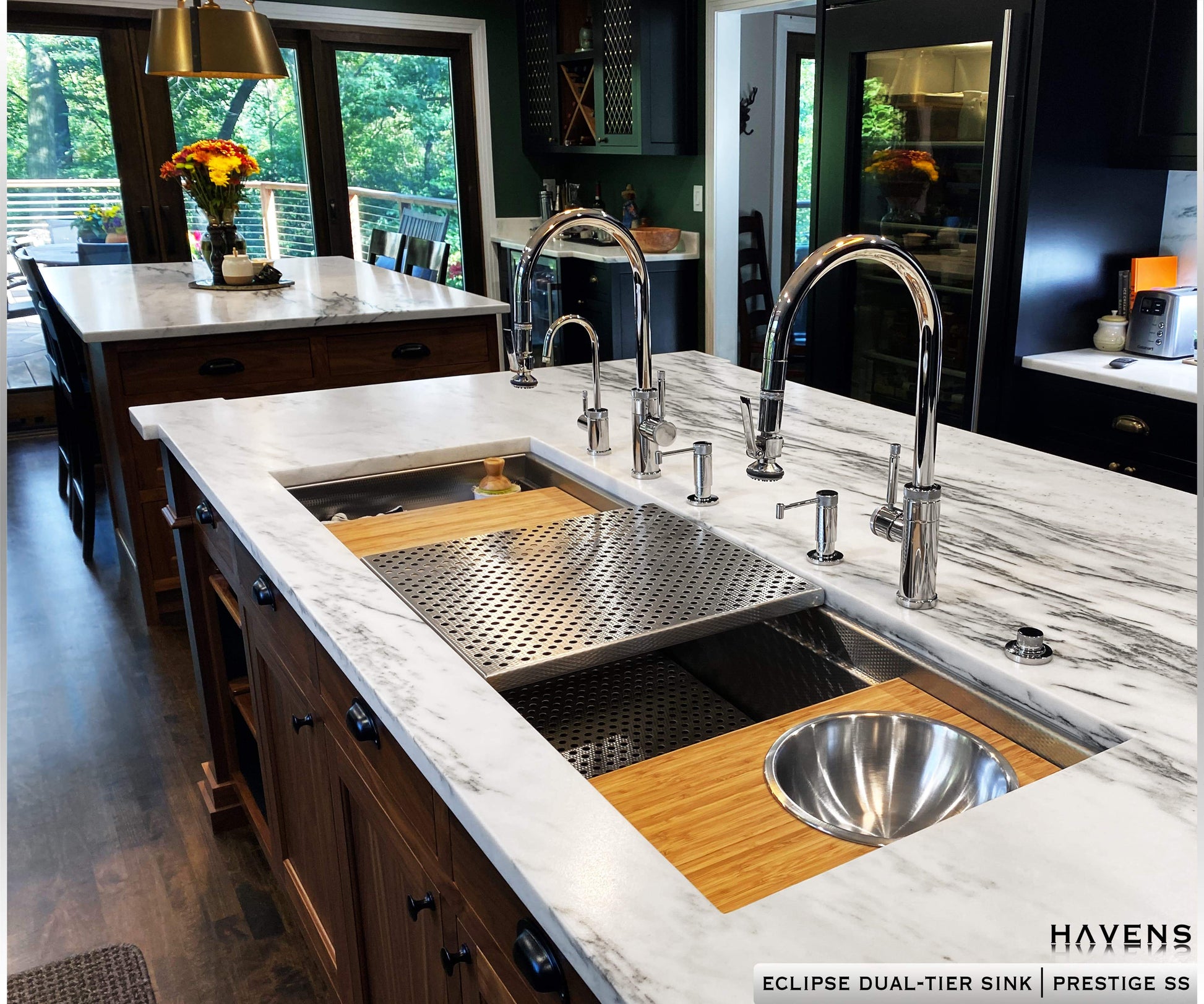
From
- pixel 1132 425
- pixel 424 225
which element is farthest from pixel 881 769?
pixel 424 225

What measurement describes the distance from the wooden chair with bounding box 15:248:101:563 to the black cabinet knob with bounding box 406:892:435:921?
313 cm

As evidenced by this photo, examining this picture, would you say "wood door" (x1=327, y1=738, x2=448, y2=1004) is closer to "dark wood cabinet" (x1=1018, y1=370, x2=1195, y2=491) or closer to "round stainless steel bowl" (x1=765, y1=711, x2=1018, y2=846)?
"round stainless steel bowl" (x1=765, y1=711, x2=1018, y2=846)

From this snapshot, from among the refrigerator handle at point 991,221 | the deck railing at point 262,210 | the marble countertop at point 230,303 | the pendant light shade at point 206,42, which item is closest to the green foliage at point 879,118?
the refrigerator handle at point 991,221

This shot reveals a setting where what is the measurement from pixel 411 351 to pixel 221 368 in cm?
63

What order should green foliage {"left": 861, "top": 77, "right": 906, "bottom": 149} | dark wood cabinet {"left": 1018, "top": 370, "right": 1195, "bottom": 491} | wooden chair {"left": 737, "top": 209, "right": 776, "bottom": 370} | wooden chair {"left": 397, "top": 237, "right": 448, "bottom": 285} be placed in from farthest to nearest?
wooden chair {"left": 737, "top": 209, "right": 776, "bottom": 370}
wooden chair {"left": 397, "top": 237, "right": 448, "bottom": 285}
green foliage {"left": 861, "top": 77, "right": 906, "bottom": 149}
dark wood cabinet {"left": 1018, "top": 370, "right": 1195, "bottom": 491}

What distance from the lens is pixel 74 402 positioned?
12.8ft

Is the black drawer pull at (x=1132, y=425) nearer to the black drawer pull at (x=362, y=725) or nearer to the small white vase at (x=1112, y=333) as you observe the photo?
the small white vase at (x=1112, y=333)

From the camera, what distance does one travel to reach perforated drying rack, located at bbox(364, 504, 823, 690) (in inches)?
49.1

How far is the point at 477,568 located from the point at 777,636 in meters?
0.44

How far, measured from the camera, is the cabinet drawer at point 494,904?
917 millimetres

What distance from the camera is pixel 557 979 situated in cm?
83

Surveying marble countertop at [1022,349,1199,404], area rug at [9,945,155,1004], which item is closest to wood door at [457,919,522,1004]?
area rug at [9,945,155,1004]

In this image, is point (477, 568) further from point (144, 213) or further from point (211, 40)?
point (144, 213)

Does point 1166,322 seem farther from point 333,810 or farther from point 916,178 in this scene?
point 333,810
